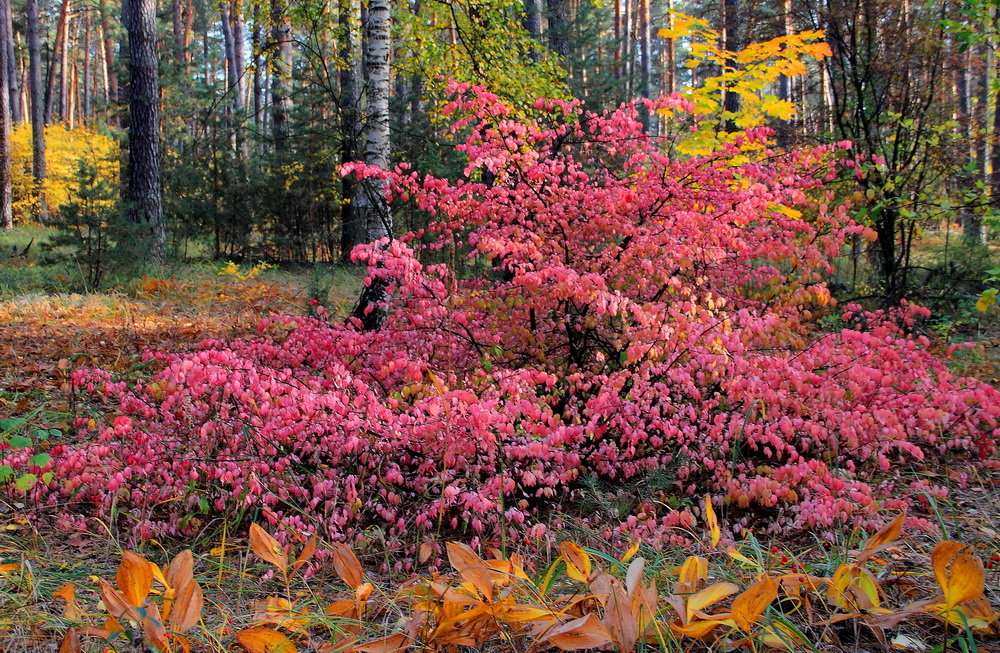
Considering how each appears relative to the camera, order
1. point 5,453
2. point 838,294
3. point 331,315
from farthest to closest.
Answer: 1. point 838,294
2. point 331,315
3. point 5,453

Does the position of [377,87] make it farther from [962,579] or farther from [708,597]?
[962,579]

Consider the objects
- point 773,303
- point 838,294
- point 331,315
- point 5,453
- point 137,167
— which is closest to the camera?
point 5,453

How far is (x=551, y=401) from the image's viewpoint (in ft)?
13.1

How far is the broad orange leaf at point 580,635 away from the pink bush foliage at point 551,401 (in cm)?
147

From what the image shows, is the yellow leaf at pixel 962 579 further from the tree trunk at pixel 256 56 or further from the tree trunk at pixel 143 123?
the tree trunk at pixel 143 123

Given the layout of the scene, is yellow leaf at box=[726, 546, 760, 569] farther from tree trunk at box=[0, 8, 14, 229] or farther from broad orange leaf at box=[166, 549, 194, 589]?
tree trunk at box=[0, 8, 14, 229]

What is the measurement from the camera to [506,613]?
1.58 m

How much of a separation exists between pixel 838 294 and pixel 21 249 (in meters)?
14.9

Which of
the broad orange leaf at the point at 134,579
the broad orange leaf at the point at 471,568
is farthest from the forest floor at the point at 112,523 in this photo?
the broad orange leaf at the point at 471,568

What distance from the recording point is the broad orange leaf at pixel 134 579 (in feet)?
5.19

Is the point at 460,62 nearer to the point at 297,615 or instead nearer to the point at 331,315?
the point at 331,315

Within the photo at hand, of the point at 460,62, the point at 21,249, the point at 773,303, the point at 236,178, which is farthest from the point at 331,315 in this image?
the point at 21,249

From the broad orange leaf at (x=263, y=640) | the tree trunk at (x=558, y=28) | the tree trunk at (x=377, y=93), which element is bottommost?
the broad orange leaf at (x=263, y=640)

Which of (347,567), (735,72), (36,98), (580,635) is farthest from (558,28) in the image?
(36,98)
